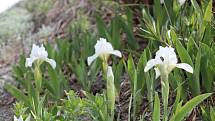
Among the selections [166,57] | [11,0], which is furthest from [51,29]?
[166,57]

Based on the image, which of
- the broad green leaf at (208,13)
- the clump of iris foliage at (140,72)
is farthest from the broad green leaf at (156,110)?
the broad green leaf at (208,13)

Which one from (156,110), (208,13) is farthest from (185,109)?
(208,13)

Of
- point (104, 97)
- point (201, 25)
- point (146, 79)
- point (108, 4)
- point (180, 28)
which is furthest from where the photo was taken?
point (108, 4)

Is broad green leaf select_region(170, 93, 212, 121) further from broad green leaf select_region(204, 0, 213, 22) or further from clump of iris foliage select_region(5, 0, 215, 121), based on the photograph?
broad green leaf select_region(204, 0, 213, 22)

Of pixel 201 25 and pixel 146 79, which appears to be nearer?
pixel 146 79

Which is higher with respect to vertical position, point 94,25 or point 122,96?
point 94,25

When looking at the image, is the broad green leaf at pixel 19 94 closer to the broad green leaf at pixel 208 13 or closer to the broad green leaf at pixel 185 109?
the broad green leaf at pixel 185 109

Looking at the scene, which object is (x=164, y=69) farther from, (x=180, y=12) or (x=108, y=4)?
(x=108, y=4)

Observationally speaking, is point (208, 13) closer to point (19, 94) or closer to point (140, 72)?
point (140, 72)

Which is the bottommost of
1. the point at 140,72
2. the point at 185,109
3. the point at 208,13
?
the point at 185,109
